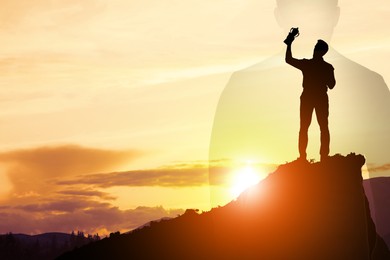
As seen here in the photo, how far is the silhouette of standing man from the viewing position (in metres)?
32.0

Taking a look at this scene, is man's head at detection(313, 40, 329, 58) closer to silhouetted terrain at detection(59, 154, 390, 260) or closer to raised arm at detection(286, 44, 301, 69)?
raised arm at detection(286, 44, 301, 69)

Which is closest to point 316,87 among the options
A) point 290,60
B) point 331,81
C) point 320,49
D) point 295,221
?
point 331,81

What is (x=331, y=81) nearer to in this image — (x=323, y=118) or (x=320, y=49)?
(x=320, y=49)

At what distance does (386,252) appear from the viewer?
56.2 m

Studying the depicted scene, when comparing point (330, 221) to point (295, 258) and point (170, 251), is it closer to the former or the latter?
point (295, 258)

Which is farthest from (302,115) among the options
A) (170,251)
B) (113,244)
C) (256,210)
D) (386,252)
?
(386,252)

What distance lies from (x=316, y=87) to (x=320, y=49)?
1.58 metres

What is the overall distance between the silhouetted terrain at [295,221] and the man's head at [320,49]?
476 centimetres

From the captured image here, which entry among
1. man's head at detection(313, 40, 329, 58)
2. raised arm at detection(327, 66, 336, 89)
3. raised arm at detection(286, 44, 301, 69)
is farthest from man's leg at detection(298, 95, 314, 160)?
man's head at detection(313, 40, 329, 58)

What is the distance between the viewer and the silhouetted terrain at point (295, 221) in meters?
33.2

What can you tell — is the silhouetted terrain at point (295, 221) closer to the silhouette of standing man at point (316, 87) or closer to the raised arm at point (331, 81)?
the silhouette of standing man at point (316, 87)

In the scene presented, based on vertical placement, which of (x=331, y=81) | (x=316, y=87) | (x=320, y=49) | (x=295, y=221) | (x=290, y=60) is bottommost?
(x=295, y=221)

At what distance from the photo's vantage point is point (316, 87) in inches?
1271

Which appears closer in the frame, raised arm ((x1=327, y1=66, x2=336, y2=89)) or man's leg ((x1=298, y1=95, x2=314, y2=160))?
raised arm ((x1=327, y1=66, x2=336, y2=89))
